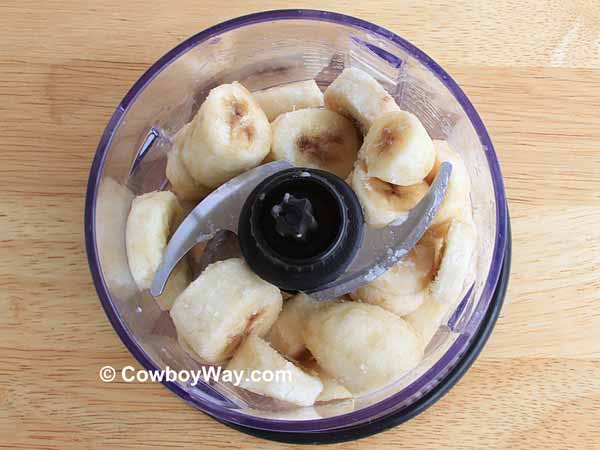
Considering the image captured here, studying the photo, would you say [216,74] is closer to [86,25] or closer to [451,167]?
[86,25]

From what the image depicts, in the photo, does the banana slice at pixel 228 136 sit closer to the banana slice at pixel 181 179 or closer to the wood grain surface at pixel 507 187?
the banana slice at pixel 181 179

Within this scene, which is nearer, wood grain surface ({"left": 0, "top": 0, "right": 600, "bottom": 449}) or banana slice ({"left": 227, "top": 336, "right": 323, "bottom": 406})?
banana slice ({"left": 227, "top": 336, "right": 323, "bottom": 406})

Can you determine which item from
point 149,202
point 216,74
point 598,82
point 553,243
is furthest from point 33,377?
point 598,82

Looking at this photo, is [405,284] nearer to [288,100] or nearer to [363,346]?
[363,346]

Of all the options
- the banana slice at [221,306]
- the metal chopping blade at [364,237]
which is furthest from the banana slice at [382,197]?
the banana slice at [221,306]

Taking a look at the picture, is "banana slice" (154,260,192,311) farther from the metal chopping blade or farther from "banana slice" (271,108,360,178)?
"banana slice" (271,108,360,178)

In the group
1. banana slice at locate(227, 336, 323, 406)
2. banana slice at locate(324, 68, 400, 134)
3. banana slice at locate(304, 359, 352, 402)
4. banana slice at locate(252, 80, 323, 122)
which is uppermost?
banana slice at locate(324, 68, 400, 134)

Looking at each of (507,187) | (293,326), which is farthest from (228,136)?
(507,187)

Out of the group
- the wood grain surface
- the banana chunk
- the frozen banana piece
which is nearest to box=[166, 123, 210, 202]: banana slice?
the banana chunk
